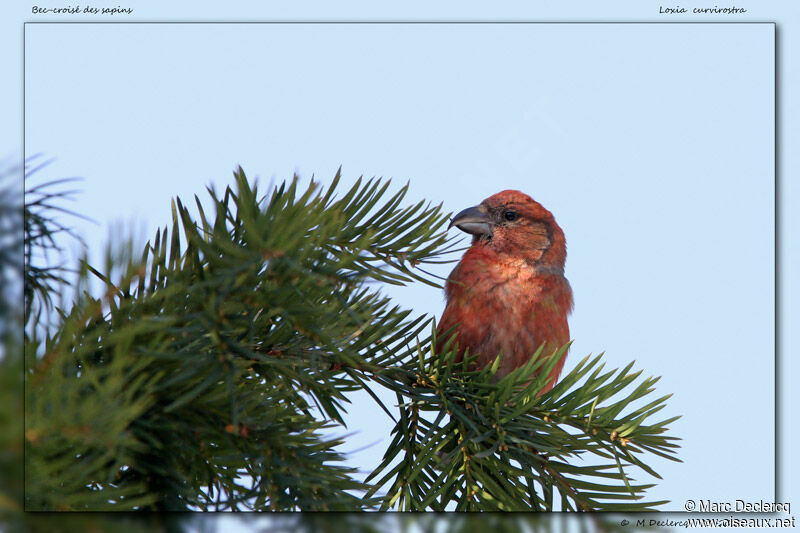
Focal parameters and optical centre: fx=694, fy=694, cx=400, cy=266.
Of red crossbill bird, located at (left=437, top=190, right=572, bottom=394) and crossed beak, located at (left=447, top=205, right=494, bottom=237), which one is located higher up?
crossed beak, located at (left=447, top=205, right=494, bottom=237)

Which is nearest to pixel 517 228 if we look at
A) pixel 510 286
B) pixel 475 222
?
pixel 475 222

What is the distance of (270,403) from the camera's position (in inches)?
47.9

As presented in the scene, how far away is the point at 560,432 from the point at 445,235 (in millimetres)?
462

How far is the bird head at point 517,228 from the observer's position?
9.12ft

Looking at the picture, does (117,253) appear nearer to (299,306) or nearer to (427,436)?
(299,306)

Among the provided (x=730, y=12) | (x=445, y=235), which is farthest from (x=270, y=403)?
(x=730, y=12)

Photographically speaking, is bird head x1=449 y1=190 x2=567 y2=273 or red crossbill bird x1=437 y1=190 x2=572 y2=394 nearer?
red crossbill bird x1=437 y1=190 x2=572 y2=394

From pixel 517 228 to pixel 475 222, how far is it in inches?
6.8

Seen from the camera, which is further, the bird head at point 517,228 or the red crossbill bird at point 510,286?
the bird head at point 517,228

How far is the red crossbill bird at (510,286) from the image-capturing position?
240cm

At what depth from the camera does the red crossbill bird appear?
240 cm

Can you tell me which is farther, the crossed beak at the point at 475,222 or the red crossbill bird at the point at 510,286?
the crossed beak at the point at 475,222

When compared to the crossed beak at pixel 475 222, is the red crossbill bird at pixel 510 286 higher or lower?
lower

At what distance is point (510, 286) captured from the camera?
8.38 feet
